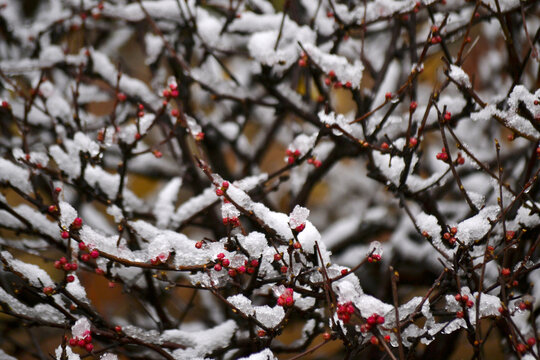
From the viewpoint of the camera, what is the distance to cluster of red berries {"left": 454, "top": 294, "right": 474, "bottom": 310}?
71.0 inches

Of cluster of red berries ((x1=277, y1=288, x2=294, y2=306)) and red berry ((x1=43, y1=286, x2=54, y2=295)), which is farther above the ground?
red berry ((x1=43, y1=286, x2=54, y2=295))

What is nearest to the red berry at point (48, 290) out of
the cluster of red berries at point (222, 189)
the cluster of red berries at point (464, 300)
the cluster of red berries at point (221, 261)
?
the cluster of red berries at point (221, 261)

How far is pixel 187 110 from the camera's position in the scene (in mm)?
3180

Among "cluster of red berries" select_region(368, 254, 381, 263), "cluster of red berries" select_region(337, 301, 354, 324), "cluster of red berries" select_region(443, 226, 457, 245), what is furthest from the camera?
"cluster of red berries" select_region(443, 226, 457, 245)

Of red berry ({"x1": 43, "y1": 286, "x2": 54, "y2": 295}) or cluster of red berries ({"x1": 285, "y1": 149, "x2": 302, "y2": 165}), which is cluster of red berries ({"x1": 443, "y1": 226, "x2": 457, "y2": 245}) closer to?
cluster of red berries ({"x1": 285, "y1": 149, "x2": 302, "y2": 165})

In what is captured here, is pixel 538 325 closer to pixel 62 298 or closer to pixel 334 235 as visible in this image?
pixel 334 235

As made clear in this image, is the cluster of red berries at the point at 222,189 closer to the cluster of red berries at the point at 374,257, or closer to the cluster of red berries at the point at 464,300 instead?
the cluster of red berries at the point at 374,257

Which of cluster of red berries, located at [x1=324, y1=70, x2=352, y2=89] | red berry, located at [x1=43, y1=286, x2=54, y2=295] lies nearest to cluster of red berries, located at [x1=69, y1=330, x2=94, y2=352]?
red berry, located at [x1=43, y1=286, x2=54, y2=295]

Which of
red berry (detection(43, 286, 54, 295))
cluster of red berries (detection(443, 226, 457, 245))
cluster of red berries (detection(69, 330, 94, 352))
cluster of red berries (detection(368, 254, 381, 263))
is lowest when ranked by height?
cluster of red berries (detection(368, 254, 381, 263))

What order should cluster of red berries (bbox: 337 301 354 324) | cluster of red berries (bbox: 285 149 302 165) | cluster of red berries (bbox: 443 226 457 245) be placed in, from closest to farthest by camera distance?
cluster of red berries (bbox: 337 301 354 324), cluster of red berries (bbox: 443 226 457 245), cluster of red berries (bbox: 285 149 302 165)

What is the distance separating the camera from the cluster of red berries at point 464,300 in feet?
5.92

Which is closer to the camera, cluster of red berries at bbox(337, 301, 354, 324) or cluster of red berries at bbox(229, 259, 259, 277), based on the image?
cluster of red berries at bbox(337, 301, 354, 324)

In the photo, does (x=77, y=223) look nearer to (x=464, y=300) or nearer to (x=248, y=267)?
(x=248, y=267)

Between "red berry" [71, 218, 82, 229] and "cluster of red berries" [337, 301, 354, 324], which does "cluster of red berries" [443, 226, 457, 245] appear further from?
"red berry" [71, 218, 82, 229]
